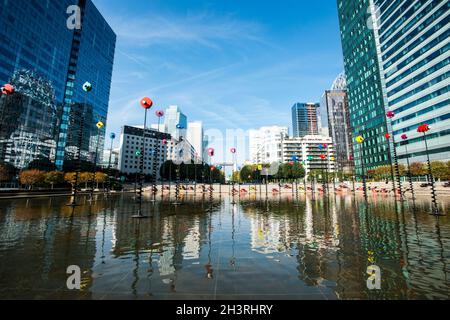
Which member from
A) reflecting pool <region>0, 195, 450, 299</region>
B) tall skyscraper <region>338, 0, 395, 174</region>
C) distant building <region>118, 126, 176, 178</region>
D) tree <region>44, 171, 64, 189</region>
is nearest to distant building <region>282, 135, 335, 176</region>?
tall skyscraper <region>338, 0, 395, 174</region>

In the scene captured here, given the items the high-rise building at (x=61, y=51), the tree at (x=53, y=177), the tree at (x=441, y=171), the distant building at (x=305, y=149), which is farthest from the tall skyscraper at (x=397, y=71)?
the high-rise building at (x=61, y=51)

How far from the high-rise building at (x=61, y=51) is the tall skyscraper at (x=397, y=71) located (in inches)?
4418

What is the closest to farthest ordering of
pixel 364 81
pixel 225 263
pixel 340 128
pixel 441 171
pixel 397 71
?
pixel 225 263 < pixel 441 171 < pixel 397 71 < pixel 364 81 < pixel 340 128

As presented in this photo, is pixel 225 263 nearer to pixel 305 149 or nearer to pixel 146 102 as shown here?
pixel 146 102

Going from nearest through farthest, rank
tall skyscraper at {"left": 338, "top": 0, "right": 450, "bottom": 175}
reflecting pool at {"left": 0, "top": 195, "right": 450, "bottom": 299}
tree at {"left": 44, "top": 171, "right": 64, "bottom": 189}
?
reflecting pool at {"left": 0, "top": 195, "right": 450, "bottom": 299} < tree at {"left": 44, "top": 171, "right": 64, "bottom": 189} < tall skyscraper at {"left": 338, "top": 0, "right": 450, "bottom": 175}

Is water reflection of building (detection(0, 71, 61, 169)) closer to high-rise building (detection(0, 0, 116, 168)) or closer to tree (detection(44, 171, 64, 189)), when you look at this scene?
high-rise building (detection(0, 0, 116, 168))

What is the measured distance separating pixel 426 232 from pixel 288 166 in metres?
97.8

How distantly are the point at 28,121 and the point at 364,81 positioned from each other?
430 ft

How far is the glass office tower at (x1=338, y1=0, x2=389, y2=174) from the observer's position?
89.1m

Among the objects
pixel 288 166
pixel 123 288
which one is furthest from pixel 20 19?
pixel 288 166

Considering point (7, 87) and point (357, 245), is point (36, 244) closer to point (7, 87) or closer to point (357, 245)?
point (357, 245)

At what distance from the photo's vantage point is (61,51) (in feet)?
259

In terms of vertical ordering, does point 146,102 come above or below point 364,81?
below

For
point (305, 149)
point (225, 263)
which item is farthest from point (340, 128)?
point (225, 263)
